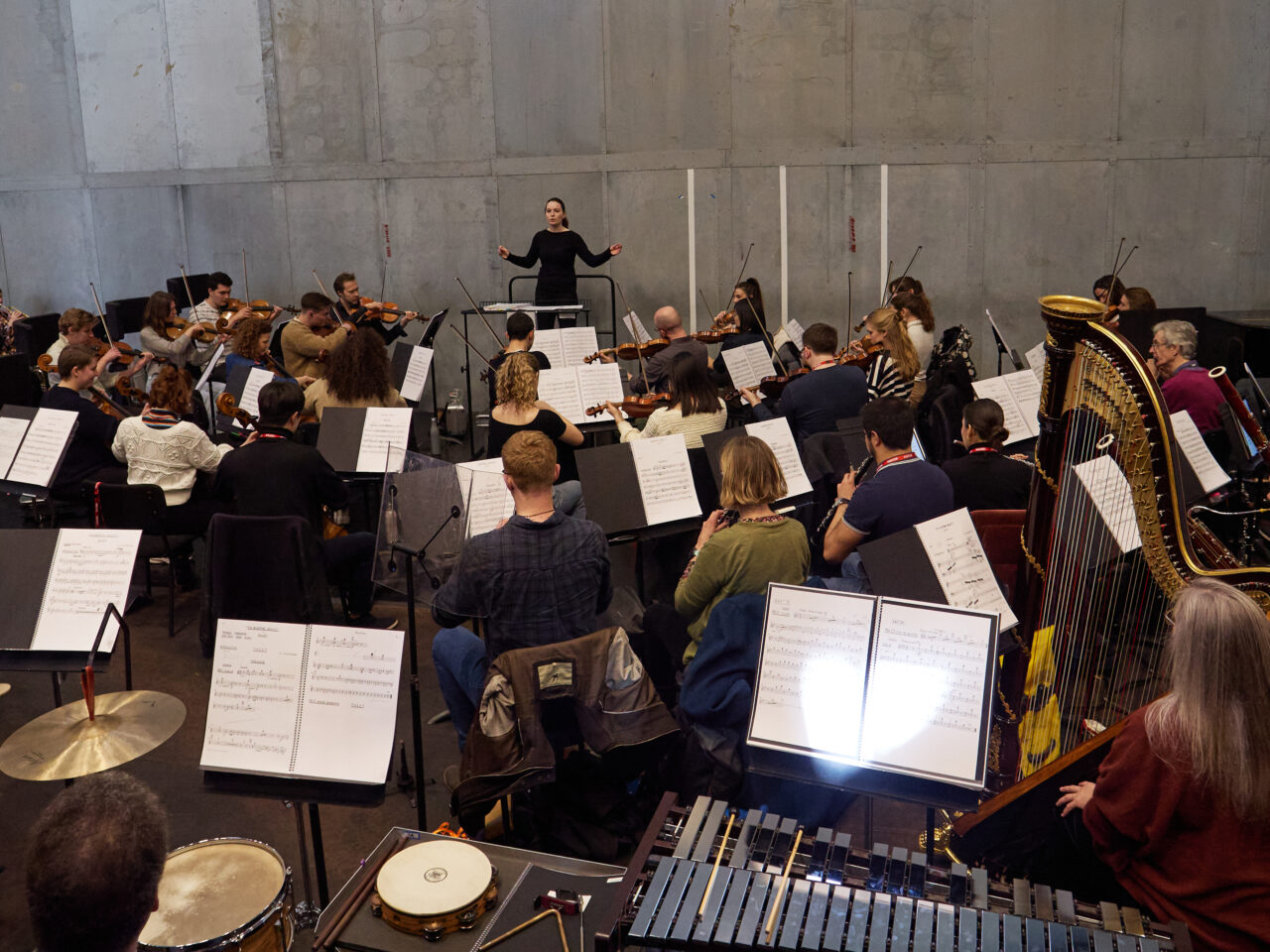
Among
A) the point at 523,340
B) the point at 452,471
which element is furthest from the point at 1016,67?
the point at 452,471

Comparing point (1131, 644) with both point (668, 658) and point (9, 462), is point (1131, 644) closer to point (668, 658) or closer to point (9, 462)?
point (668, 658)

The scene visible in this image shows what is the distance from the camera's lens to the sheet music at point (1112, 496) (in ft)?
13.3

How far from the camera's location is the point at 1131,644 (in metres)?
4.46

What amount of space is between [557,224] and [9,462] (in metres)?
6.13

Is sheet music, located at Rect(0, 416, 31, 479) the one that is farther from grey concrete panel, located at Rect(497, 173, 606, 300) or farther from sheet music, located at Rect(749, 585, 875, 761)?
grey concrete panel, located at Rect(497, 173, 606, 300)

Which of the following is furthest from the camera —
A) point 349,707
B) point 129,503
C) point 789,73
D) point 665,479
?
point 789,73

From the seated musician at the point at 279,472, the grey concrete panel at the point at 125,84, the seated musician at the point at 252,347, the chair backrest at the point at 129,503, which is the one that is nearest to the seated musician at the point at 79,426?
the chair backrest at the point at 129,503

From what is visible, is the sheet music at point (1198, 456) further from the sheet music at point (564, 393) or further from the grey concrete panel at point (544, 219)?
the grey concrete panel at point (544, 219)

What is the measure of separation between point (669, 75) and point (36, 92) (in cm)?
775

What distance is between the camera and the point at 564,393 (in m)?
6.99

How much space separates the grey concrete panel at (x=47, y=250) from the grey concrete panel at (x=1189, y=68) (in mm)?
11740

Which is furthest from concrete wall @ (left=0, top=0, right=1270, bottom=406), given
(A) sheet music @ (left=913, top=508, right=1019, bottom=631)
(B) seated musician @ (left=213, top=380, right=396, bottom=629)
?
(A) sheet music @ (left=913, top=508, right=1019, bottom=631)

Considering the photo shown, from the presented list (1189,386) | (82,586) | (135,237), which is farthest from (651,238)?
(82,586)

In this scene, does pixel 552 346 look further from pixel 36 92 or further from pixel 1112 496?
pixel 36 92
